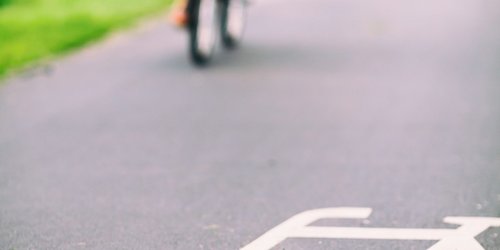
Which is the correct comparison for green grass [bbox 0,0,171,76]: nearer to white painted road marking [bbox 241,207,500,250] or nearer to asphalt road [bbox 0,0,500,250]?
asphalt road [bbox 0,0,500,250]

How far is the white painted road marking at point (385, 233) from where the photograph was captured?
19.2 ft

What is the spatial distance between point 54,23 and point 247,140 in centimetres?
778

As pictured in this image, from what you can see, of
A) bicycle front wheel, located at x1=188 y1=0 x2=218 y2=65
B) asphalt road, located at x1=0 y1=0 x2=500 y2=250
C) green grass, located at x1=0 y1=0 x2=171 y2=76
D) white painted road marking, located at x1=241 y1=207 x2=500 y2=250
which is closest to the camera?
white painted road marking, located at x1=241 y1=207 x2=500 y2=250

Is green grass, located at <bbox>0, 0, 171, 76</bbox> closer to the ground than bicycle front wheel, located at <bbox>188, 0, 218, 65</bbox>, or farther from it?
closer to the ground

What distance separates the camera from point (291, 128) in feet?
30.1

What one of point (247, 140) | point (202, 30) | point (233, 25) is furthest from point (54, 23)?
point (247, 140)

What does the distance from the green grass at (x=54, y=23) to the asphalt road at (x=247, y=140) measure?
0.46 m

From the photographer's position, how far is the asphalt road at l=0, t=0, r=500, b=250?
6.39 m

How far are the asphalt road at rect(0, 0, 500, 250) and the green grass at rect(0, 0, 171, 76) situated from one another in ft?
1.52

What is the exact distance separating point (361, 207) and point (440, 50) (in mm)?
7114

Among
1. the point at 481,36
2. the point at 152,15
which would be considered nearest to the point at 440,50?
the point at 481,36

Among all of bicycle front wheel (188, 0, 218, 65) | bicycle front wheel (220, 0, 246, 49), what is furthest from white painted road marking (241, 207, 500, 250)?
bicycle front wheel (220, 0, 246, 49)

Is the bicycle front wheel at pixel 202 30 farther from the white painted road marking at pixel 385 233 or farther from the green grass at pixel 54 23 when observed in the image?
the white painted road marking at pixel 385 233

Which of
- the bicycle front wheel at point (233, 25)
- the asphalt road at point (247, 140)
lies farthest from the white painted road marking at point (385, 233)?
the bicycle front wheel at point (233, 25)
